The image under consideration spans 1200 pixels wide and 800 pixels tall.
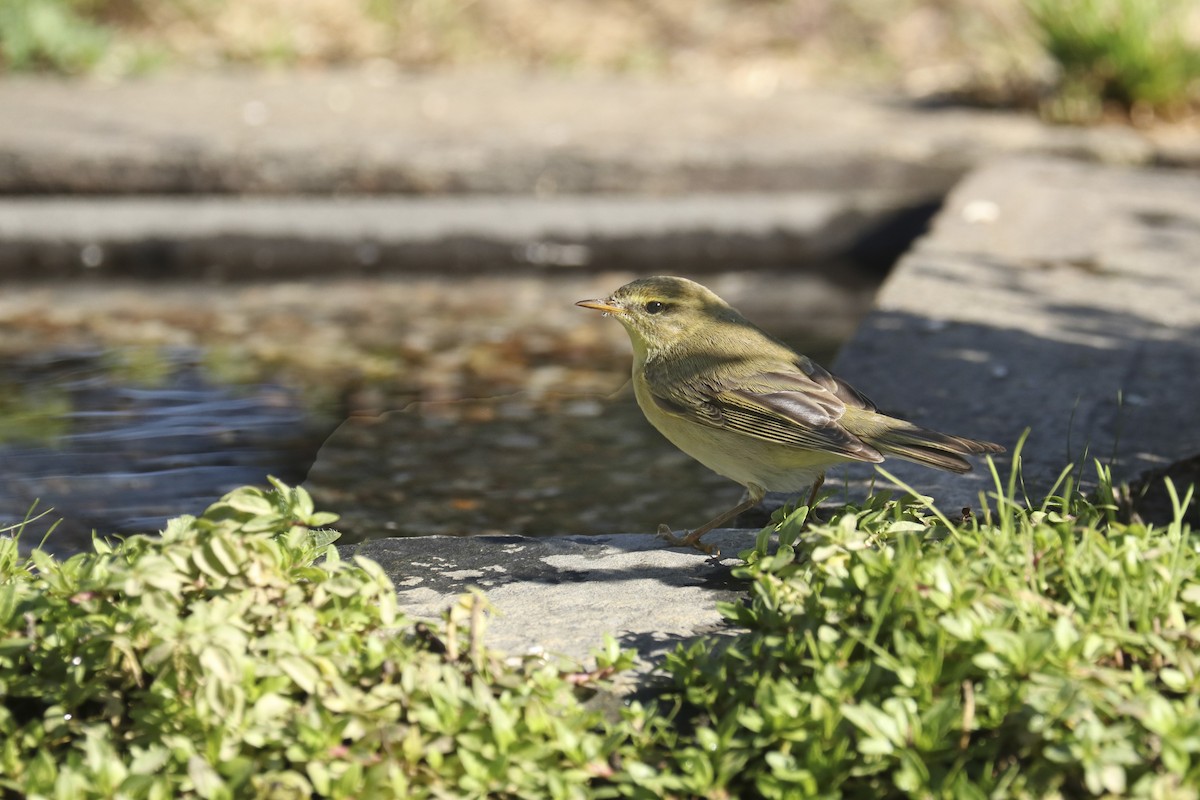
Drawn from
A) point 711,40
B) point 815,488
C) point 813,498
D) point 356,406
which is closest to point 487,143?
point 356,406

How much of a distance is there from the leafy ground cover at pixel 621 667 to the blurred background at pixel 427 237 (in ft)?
5.29

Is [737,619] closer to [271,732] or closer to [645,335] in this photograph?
[271,732]

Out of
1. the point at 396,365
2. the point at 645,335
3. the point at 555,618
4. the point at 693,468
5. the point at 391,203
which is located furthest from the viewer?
the point at 391,203

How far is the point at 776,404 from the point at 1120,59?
5.96 m

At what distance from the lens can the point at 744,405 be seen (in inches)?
146

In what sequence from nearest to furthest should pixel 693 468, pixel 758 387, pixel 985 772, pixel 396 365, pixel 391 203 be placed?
pixel 985 772 → pixel 758 387 → pixel 693 468 → pixel 396 365 → pixel 391 203

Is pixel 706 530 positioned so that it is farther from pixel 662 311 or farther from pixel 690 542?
pixel 662 311

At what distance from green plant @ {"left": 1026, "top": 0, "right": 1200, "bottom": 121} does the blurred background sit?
0.02 m

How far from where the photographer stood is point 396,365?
6223 millimetres

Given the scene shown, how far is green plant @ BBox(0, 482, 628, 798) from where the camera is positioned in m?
2.40

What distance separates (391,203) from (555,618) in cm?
488

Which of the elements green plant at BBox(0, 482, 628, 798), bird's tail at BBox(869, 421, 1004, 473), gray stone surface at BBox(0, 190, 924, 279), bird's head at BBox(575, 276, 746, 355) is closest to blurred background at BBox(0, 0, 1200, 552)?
gray stone surface at BBox(0, 190, 924, 279)

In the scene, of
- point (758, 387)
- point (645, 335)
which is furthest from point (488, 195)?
point (758, 387)

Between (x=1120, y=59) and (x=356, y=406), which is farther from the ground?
(x=1120, y=59)
